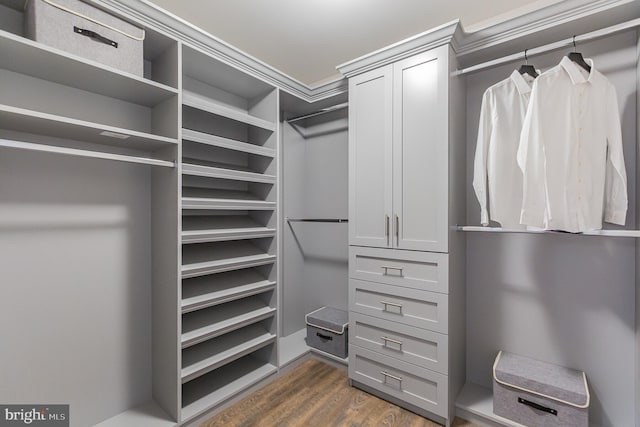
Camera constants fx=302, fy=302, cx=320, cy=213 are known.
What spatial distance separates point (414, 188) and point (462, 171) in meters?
0.38

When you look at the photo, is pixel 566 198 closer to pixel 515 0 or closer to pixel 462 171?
pixel 462 171

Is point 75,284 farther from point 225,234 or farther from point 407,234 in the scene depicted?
point 407,234

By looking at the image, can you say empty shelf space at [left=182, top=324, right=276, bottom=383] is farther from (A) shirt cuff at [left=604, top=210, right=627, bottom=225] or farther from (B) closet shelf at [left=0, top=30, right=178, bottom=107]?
(A) shirt cuff at [left=604, top=210, right=627, bottom=225]

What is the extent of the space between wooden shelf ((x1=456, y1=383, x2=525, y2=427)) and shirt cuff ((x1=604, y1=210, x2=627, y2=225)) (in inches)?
45.6

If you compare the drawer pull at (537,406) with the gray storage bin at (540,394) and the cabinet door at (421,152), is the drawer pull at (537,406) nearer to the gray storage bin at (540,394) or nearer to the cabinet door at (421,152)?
the gray storage bin at (540,394)

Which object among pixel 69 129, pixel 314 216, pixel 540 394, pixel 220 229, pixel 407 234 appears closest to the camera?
pixel 69 129

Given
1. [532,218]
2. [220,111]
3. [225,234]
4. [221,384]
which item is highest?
[220,111]

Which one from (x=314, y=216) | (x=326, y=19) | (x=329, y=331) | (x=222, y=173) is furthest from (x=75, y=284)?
(x=326, y=19)

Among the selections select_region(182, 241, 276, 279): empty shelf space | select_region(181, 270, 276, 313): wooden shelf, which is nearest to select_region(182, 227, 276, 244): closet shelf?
select_region(182, 241, 276, 279): empty shelf space

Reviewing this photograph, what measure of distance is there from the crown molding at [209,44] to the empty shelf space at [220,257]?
119 centimetres

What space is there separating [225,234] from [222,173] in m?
0.39

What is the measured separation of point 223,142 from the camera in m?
1.93

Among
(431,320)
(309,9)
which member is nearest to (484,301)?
(431,320)

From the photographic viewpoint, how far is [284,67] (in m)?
2.76
